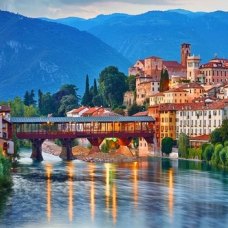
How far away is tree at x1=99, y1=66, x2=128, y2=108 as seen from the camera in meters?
149

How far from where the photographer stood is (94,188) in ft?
208

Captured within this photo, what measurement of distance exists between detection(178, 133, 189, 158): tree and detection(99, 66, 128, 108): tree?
4817cm

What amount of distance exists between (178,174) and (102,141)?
124 feet

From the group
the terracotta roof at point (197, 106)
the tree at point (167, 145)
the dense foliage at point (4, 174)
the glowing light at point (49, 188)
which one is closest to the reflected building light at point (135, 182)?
the glowing light at point (49, 188)

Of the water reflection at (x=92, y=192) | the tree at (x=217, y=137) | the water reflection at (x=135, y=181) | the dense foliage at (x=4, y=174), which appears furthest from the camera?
the tree at (x=217, y=137)

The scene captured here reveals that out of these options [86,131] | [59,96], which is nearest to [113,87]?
[59,96]

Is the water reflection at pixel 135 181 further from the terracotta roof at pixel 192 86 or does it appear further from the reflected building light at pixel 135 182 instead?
the terracotta roof at pixel 192 86

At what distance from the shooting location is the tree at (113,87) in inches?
5866

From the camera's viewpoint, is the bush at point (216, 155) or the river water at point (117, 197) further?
the bush at point (216, 155)

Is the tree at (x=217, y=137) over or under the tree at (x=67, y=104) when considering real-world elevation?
under

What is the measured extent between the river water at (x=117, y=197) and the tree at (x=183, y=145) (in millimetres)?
14447

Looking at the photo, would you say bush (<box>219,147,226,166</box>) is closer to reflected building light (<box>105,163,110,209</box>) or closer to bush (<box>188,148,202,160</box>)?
bush (<box>188,148,202,160</box>)

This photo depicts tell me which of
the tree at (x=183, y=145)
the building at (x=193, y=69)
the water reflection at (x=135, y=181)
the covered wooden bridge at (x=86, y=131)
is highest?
the building at (x=193, y=69)

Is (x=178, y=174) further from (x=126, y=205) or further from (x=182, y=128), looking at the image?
(x=182, y=128)
